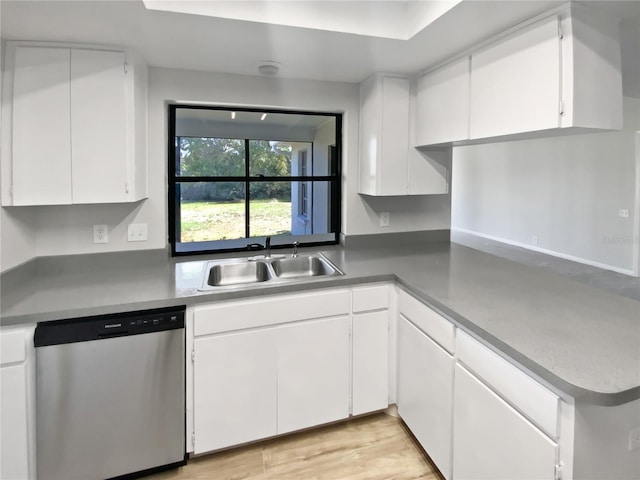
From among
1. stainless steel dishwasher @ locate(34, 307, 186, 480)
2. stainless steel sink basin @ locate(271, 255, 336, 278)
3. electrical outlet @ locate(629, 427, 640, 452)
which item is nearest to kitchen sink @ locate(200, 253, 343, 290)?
stainless steel sink basin @ locate(271, 255, 336, 278)

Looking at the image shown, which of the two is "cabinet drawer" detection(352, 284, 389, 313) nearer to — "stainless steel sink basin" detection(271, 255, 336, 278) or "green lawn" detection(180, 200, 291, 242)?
"stainless steel sink basin" detection(271, 255, 336, 278)

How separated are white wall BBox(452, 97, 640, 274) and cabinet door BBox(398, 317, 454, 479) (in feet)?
17.3

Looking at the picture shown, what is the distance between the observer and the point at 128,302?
1.52 meters

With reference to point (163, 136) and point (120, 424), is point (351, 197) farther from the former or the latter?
point (120, 424)

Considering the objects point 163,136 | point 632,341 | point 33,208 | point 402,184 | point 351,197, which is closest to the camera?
point 632,341

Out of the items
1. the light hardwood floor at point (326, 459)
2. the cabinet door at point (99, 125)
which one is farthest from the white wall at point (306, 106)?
the light hardwood floor at point (326, 459)

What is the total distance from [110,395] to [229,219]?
133cm

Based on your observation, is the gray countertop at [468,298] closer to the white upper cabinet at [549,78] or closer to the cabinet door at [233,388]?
the cabinet door at [233,388]

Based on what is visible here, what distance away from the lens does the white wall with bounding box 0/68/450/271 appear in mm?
1948

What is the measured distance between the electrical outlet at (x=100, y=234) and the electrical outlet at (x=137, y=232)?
0.11 metres

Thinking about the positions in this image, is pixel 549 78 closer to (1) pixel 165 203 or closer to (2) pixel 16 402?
(1) pixel 165 203

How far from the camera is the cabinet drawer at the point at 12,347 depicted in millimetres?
1355

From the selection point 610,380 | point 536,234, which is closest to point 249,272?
point 610,380

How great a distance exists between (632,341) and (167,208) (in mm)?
2387
